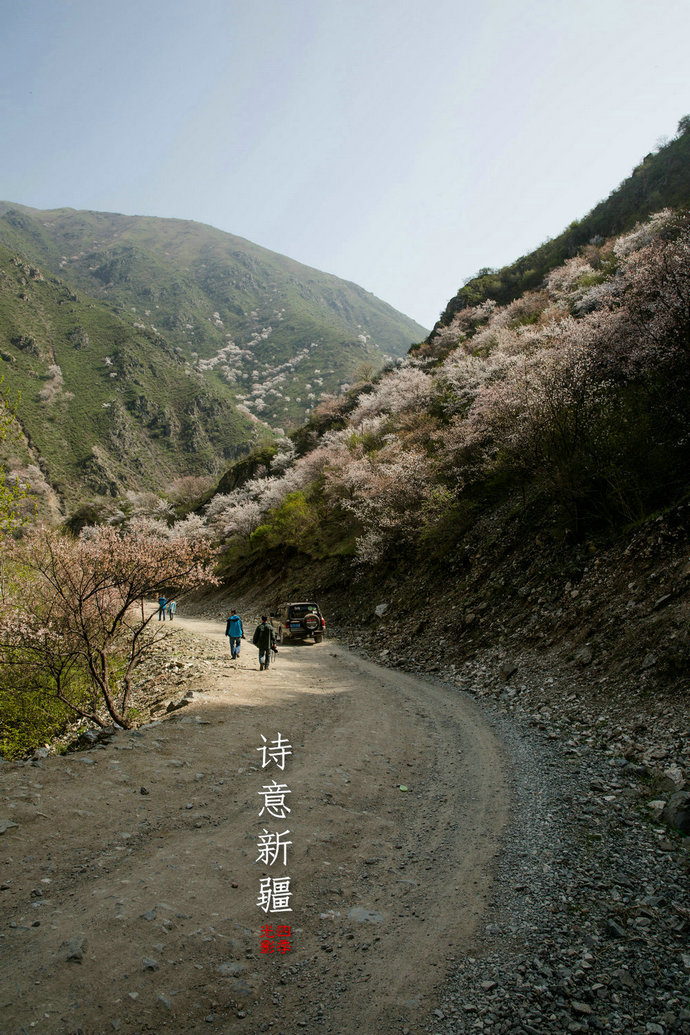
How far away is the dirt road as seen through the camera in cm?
315

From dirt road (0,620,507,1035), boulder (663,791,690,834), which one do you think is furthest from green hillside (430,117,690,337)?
dirt road (0,620,507,1035)

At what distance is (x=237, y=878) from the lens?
449 centimetres

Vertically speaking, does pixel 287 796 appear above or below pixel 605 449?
below

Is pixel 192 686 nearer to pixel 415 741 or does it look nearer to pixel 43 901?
pixel 415 741

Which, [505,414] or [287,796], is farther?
[505,414]

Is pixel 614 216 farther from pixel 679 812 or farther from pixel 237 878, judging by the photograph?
pixel 237 878

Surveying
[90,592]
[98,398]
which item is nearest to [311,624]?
[90,592]

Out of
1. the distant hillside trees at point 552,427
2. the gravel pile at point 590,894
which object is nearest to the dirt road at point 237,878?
the gravel pile at point 590,894

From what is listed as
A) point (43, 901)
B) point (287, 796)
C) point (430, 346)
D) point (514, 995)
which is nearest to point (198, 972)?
point (43, 901)

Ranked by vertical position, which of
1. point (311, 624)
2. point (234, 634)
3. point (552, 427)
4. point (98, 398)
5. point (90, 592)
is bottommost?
point (311, 624)

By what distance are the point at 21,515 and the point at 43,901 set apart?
27.8 feet

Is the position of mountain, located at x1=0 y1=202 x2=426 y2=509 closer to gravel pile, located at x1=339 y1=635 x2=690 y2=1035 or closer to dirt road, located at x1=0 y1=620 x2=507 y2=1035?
gravel pile, located at x1=339 y1=635 x2=690 y2=1035

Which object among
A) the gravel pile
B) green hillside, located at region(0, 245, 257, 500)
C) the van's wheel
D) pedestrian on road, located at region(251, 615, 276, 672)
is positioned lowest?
the van's wheel

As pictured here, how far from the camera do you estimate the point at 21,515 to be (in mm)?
10414
